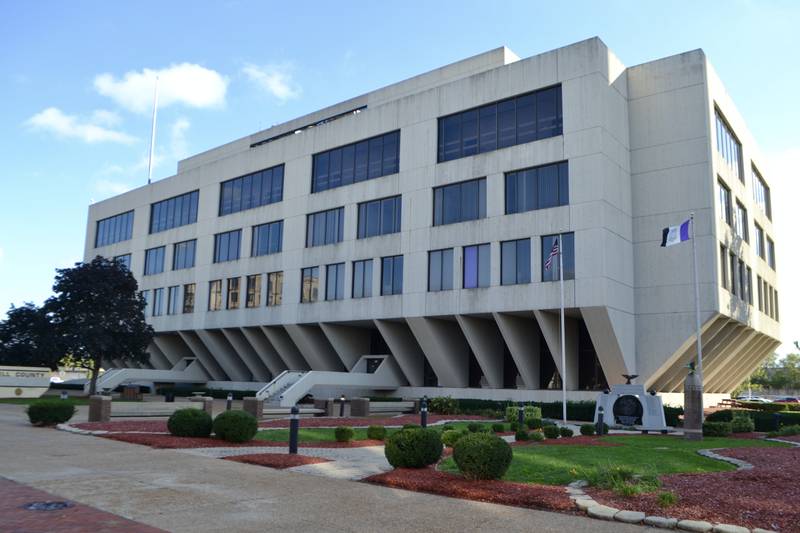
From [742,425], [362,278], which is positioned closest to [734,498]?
[742,425]

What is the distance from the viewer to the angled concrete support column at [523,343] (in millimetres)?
37781

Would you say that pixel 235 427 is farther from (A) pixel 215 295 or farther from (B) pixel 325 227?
(A) pixel 215 295

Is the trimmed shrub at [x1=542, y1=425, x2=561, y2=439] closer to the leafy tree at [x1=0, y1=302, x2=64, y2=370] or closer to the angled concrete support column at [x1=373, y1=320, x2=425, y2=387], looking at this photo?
the angled concrete support column at [x1=373, y1=320, x2=425, y2=387]

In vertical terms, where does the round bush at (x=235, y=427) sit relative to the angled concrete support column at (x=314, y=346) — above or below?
below

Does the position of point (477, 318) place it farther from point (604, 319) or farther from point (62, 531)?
point (62, 531)

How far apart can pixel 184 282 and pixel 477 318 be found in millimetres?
28648

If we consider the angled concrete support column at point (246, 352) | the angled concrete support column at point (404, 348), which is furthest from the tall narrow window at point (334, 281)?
the angled concrete support column at point (246, 352)

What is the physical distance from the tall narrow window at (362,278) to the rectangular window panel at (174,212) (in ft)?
66.5

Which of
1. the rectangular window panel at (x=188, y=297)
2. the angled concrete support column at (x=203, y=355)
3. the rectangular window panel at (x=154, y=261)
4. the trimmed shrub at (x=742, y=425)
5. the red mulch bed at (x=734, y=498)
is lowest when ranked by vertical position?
the red mulch bed at (x=734, y=498)

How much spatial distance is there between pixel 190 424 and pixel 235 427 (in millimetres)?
1827

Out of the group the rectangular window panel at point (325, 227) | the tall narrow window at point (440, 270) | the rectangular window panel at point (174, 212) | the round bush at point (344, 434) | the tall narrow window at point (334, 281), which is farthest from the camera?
the rectangular window panel at point (174, 212)

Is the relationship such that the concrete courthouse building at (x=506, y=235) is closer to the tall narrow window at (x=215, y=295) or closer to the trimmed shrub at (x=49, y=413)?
the tall narrow window at (x=215, y=295)

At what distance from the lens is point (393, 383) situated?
4516 centimetres

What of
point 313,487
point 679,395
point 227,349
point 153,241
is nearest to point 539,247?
point 679,395
